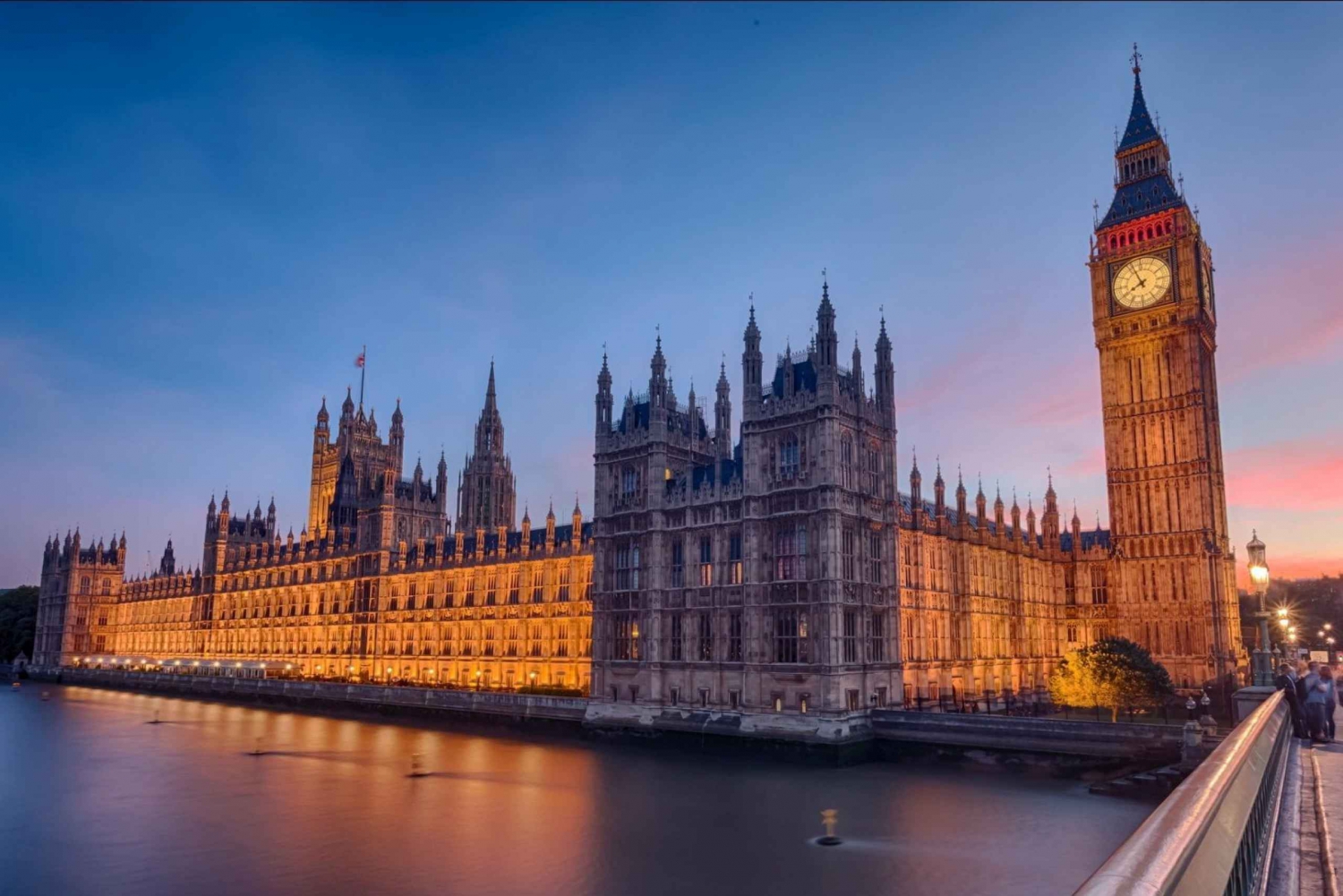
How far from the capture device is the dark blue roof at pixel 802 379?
222 ft

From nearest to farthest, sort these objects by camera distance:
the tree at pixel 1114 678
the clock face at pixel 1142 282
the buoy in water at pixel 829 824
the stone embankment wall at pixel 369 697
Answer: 1. the buoy in water at pixel 829 824
2. the tree at pixel 1114 678
3. the stone embankment wall at pixel 369 697
4. the clock face at pixel 1142 282

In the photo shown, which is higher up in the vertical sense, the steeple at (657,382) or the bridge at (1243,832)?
the steeple at (657,382)

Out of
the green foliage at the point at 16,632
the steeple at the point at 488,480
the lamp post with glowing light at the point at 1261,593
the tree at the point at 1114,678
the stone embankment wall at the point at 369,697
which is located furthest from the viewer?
the green foliage at the point at 16,632

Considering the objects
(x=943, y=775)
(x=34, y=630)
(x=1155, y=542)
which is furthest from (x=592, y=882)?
(x=34, y=630)

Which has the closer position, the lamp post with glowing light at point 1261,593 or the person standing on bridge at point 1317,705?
the person standing on bridge at point 1317,705

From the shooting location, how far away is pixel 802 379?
68.7 meters

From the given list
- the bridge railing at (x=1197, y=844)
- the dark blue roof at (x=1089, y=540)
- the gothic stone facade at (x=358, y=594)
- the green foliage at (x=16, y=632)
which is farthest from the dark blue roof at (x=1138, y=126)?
the green foliage at (x=16, y=632)

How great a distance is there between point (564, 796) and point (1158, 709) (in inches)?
1971

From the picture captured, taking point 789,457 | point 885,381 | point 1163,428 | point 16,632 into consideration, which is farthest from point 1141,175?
point 16,632

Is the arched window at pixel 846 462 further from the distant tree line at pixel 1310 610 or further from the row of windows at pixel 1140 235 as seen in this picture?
the distant tree line at pixel 1310 610

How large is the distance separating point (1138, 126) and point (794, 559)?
3056 inches

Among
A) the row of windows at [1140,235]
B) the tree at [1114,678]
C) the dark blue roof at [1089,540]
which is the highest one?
the row of windows at [1140,235]

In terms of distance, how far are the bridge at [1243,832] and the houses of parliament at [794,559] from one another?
46.7 metres

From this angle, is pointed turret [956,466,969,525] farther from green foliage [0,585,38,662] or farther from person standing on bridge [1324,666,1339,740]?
green foliage [0,585,38,662]
